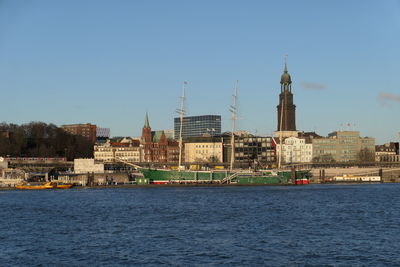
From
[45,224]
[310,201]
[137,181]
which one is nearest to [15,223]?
[45,224]

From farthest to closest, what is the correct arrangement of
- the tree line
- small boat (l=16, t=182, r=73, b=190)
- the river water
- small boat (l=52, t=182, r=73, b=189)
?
the tree line < small boat (l=52, t=182, r=73, b=189) < small boat (l=16, t=182, r=73, b=190) < the river water

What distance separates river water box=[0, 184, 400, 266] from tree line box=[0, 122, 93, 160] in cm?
10253

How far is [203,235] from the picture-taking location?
1783 inches

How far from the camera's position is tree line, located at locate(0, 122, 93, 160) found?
168750 millimetres

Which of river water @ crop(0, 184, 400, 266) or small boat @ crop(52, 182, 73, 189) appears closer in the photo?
river water @ crop(0, 184, 400, 266)

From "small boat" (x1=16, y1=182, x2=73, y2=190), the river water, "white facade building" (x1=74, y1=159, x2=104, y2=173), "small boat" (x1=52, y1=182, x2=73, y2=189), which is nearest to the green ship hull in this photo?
"small boat" (x1=52, y1=182, x2=73, y2=189)

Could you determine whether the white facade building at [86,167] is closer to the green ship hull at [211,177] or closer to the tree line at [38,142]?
the green ship hull at [211,177]

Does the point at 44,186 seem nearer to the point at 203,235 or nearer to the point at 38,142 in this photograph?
the point at 38,142

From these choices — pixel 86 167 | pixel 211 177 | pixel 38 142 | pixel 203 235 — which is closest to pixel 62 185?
pixel 86 167

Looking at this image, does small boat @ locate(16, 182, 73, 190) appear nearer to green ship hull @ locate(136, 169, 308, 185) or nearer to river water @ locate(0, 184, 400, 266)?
green ship hull @ locate(136, 169, 308, 185)

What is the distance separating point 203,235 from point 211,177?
8044 centimetres

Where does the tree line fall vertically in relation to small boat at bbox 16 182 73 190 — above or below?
above

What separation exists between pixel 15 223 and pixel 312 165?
4754 inches

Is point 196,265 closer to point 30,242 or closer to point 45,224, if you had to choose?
point 30,242
